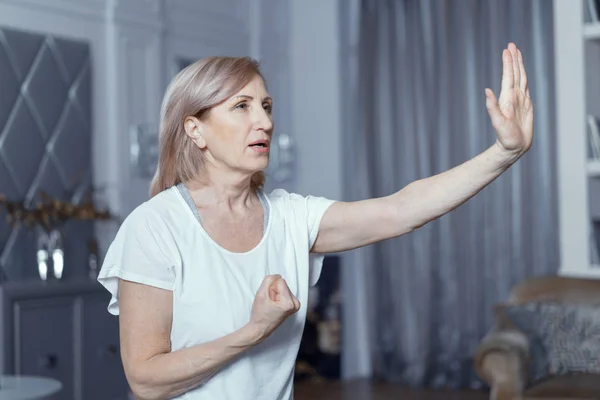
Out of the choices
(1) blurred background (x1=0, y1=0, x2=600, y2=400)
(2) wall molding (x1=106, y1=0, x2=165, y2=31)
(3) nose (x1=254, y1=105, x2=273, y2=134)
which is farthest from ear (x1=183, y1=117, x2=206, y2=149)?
(2) wall molding (x1=106, y1=0, x2=165, y2=31)

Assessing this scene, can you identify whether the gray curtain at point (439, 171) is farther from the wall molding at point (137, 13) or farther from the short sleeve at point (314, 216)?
the short sleeve at point (314, 216)

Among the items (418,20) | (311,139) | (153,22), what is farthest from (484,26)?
(153,22)

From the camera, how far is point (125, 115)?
5.18m

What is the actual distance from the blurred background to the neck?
2.44 metres

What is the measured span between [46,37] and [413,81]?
7.78ft

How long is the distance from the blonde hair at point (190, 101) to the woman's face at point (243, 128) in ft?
0.05

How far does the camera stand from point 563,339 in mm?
4172

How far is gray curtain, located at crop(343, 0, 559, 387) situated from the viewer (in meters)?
5.62

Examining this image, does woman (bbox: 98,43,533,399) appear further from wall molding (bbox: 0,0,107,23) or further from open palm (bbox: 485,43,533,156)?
wall molding (bbox: 0,0,107,23)

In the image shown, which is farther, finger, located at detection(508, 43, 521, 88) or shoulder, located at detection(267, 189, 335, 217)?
shoulder, located at detection(267, 189, 335, 217)

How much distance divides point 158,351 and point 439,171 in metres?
4.58

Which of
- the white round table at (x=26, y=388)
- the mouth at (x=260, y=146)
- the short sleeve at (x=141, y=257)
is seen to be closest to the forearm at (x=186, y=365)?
the short sleeve at (x=141, y=257)

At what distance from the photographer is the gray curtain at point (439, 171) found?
5.62 metres

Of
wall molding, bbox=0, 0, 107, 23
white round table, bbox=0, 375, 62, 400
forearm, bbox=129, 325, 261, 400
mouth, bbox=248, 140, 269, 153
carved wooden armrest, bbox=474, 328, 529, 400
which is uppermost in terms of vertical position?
wall molding, bbox=0, 0, 107, 23
